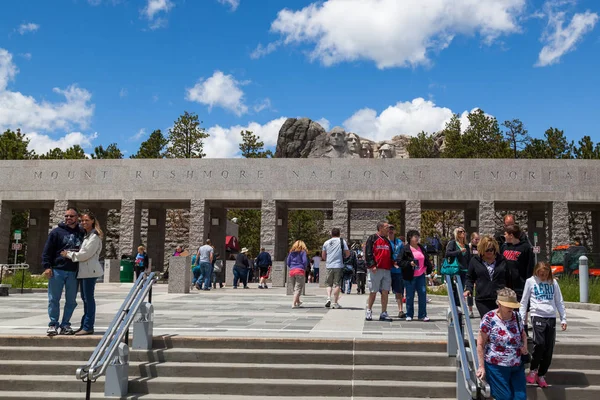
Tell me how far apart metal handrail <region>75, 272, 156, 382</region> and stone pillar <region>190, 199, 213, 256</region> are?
775 inches

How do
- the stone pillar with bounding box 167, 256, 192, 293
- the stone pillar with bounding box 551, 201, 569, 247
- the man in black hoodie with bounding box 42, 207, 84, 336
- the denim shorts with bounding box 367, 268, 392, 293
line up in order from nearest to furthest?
the man in black hoodie with bounding box 42, 207, 84, 336 < the denim shorts with bounding box 367, 268, 392, 293 < the stone pillar with bounding box 167, 256, 192, 293 < the stone pillar with bounding box 551, 201, 569, 247

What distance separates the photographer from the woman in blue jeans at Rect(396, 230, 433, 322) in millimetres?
10203

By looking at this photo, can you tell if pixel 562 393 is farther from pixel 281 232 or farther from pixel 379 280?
pixel 281 232

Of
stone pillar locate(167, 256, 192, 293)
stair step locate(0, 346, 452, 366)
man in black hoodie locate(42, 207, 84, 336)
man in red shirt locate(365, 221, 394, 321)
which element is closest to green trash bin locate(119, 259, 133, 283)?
stone pillar locate(167, 256, 192, 293)

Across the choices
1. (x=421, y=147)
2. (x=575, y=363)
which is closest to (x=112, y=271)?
(x=575, y=363)

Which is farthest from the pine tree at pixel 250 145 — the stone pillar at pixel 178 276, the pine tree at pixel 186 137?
the stone pillar at pixel 178 276

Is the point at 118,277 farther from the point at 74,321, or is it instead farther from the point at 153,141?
the point at 153,141

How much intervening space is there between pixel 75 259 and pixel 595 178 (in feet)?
79.9

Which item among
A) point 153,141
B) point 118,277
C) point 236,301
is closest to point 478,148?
point 153,141

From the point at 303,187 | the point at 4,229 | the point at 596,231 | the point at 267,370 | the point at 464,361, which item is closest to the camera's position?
the point at 464,361

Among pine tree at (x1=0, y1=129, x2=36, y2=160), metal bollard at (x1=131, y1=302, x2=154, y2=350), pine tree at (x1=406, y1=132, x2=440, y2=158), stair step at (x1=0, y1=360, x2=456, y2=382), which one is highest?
pine tree at (x1=406, y1=132, x2=440, y2=158)

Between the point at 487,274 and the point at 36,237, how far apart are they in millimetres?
31388

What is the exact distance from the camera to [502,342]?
5.91 metres

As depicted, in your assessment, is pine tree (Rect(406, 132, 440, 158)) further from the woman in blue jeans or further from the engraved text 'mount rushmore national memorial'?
the woman in blue jeans
